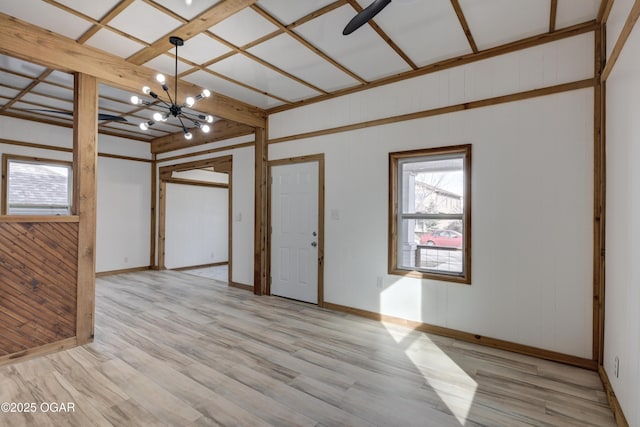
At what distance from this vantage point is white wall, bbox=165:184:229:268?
7676mm

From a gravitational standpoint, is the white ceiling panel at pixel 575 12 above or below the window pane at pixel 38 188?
above

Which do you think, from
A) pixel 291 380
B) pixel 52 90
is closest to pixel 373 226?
pixel 291 380

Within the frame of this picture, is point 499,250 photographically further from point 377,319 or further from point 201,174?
point 201,174

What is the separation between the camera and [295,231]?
5031 millimetres

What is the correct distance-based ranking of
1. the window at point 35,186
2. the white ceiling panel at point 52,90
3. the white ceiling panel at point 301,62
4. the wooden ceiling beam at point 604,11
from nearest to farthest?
the wooden ceiling beam at point 604,11
the white ceiling panel at point 301,62
the white ceiling panel at point 52,90
the window at point 35,186

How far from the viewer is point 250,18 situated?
2.77m

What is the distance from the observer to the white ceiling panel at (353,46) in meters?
2.84

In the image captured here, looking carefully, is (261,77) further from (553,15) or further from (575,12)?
(575,12)

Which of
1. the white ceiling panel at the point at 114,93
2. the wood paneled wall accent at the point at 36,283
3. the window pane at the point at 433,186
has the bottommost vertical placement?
the wood paneled wall accent at the point at 36,283

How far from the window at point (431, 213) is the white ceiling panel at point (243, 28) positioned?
201cm

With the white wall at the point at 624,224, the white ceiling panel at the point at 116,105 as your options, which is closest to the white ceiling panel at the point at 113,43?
the white ceiling panel at the point at 116,105

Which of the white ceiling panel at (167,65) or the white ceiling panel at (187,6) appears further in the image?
the white ceiling panel at (167,65)

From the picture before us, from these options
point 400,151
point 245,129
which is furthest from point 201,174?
point 400,151

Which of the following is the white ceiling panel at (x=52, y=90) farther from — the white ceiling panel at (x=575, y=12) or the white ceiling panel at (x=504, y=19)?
the white ceiling panel at (x=575, y=12)
